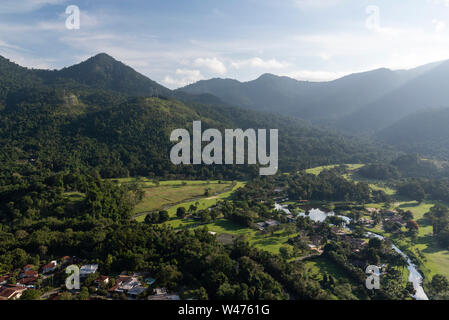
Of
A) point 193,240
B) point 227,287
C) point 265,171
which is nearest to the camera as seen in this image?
point 227,287

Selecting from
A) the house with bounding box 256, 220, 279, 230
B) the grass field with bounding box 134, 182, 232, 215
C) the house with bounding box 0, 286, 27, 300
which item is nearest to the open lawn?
the house with bounding box 256, 220, 279, 230

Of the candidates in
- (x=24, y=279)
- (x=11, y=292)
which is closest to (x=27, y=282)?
(x=24, y=279)

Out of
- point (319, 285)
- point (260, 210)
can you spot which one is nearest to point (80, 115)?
point (260, 210)

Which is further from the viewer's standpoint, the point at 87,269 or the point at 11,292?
the point at 87,269

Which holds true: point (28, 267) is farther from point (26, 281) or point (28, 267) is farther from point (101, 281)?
point (101, 281)
